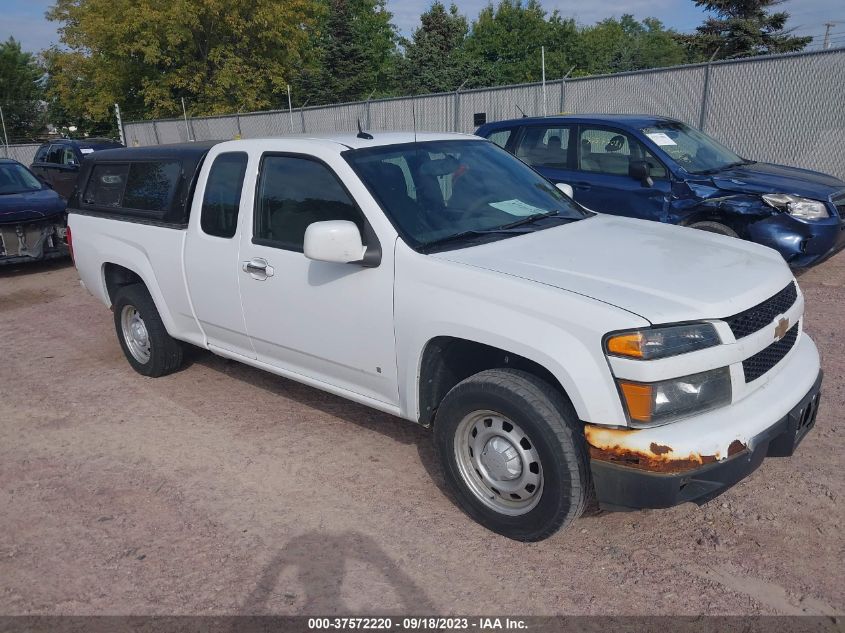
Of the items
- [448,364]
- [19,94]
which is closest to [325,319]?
[448,364]

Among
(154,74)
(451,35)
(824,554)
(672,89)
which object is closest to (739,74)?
(672,89)

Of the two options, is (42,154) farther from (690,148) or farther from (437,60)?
(437,60)

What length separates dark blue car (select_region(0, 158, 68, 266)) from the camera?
32.6 feet

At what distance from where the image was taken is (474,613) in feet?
9.45

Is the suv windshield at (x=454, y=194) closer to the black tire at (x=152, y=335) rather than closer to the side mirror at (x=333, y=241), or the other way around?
the side mirror at (x=333, y=241)

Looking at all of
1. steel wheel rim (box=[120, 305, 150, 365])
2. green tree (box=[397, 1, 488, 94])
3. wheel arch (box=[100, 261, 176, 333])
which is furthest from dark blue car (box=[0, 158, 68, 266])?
green tree (box=[397, 1, 488, 94])

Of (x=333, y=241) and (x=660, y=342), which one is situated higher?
(x=333, y=241)

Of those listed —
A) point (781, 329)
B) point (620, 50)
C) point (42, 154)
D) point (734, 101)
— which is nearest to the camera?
point (781, 329)

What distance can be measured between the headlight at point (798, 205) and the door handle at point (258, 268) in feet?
16.7

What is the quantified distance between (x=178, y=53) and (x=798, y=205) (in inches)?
1189

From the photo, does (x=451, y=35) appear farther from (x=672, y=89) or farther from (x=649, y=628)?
(x=649, y=628)

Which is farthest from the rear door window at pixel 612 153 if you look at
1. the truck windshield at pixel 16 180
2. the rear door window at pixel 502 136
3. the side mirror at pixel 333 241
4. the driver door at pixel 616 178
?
the truck windshield at pixel 16 180

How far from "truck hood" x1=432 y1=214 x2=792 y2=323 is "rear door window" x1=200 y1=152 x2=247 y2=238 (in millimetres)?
1650

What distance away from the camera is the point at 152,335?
18.0 feet
